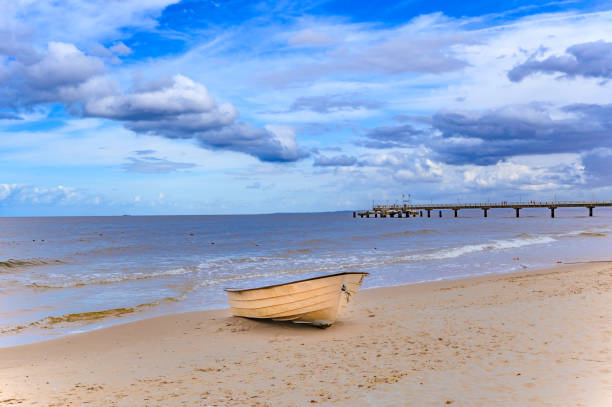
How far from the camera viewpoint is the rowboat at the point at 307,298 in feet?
36.0

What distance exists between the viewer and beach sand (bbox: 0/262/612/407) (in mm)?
6582

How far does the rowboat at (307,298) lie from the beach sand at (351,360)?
0.31 meters

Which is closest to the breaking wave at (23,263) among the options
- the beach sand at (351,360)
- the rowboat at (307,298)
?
the beach sand at (351,360)

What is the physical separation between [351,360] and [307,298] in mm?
2876

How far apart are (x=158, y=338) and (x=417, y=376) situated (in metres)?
6.40

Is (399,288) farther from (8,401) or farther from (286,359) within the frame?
(8,401)

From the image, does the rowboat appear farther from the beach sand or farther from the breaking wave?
the breaking wave

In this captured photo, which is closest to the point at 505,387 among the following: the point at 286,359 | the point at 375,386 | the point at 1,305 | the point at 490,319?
the point at 375,386

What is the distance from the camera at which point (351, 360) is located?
8.41 m

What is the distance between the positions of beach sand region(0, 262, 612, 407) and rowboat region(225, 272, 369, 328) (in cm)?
31

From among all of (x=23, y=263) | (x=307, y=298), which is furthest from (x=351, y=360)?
(x=23, y=263)

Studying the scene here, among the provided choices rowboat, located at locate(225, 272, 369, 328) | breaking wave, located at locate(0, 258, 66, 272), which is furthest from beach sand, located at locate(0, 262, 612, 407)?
breaking wave, located at locate(0, 258, 66, 272)

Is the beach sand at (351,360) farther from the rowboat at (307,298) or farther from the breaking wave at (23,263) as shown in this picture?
the breaking wave at (23,263)

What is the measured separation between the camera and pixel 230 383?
741 centimetres
